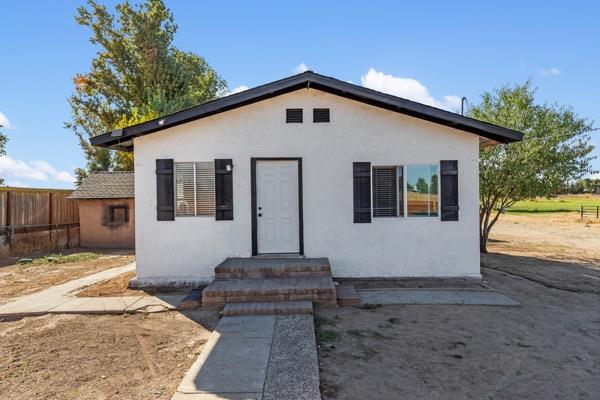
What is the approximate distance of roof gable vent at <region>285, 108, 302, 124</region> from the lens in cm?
778

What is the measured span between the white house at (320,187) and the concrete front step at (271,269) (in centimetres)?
56

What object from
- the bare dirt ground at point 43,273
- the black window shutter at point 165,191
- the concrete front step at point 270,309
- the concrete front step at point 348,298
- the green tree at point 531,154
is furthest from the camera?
the green tree at point 531,154

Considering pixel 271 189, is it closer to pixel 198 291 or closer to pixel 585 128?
pixel 198 291

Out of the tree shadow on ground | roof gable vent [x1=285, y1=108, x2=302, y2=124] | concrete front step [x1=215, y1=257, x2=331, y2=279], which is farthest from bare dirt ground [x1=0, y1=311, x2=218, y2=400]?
the tree shadow on ground

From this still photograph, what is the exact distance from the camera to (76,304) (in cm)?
642

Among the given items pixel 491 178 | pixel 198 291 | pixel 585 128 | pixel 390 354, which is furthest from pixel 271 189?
pixel 585 128

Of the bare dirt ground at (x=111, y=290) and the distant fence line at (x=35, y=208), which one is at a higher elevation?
the distant fence line at (x=35, y=208)

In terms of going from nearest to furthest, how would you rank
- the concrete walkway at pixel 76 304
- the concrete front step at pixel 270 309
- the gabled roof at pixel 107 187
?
the concrete front step at pixel 270 309
the concrete walkway at pixel 76 304
the gabled roof at pixel 107 187

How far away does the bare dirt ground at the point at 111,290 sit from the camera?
7.15 metres

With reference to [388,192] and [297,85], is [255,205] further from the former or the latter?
[388,192]

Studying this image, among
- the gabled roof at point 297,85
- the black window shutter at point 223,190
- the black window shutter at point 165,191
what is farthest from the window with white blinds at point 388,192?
the black window shutter at point 165,191

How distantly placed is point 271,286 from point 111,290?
11.7 ft

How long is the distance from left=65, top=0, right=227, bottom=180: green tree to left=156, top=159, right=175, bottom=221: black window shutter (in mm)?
14189

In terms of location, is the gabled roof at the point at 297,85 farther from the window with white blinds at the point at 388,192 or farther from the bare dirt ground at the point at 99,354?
the bare dirt ground at the point at 99,354
